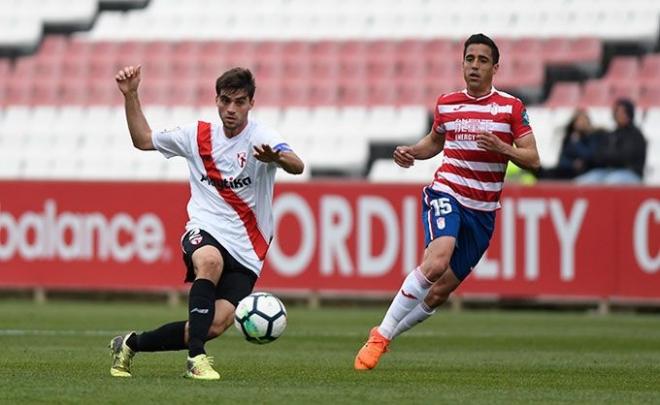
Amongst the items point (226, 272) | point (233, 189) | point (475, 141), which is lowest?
point (226, 272)

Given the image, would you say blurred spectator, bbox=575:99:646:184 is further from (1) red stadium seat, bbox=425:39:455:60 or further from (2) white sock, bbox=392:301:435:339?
(2) white sock, bbox=392:301:435:339

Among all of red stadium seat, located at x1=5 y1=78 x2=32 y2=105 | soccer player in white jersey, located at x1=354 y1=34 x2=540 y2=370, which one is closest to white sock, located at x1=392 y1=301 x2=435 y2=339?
soccer player in white jersey, located at x1=354 y1=34 x2=540 y2=370

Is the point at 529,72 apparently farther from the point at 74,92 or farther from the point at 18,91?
the point at 18,91

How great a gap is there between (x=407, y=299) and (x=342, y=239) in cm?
806

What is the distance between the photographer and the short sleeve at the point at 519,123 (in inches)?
397

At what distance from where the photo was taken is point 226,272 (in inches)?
359

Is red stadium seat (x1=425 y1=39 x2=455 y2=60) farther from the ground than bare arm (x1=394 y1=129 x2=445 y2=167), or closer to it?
farther from the ground

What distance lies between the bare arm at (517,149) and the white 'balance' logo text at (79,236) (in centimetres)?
944

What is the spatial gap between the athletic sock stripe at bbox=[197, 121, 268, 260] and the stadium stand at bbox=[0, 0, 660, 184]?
41.2ft

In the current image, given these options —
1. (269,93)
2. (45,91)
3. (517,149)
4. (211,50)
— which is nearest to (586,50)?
(269,93)

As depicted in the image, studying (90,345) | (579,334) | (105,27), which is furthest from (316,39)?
(90,345)

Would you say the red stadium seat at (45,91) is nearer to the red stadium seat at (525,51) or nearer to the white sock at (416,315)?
the red stadium seat at (525,51)

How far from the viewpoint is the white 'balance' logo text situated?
18.9 metres

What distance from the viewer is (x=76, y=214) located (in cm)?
1909
